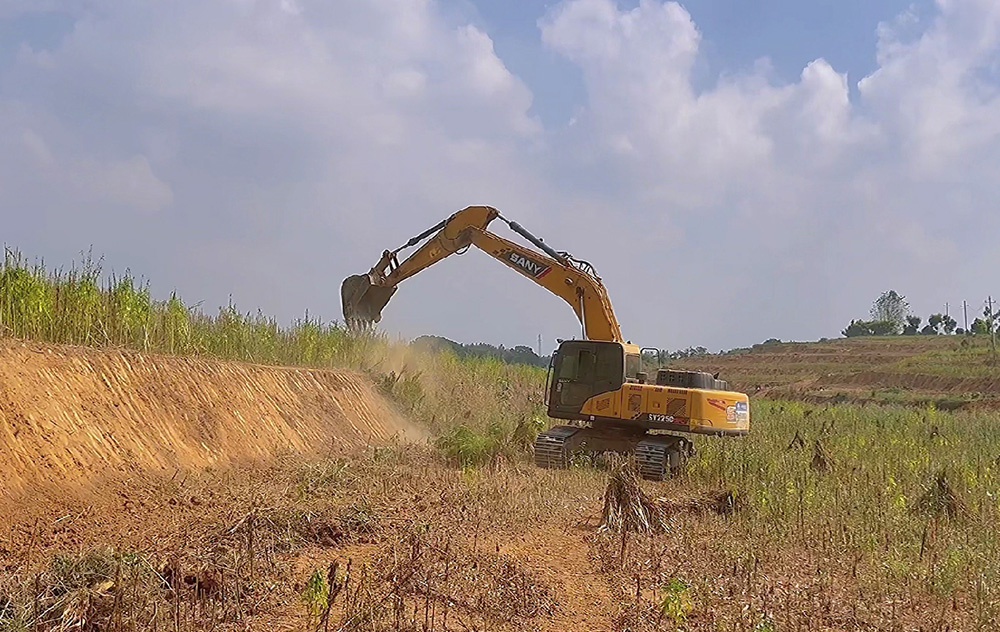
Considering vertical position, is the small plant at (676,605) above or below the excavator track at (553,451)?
below

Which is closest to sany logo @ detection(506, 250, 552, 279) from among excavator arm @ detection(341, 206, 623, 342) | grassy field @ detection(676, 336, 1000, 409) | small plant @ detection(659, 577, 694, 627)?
excavator arm @ detection(341, 206, 623, 342)

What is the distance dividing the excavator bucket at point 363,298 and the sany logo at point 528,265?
2.41 meters

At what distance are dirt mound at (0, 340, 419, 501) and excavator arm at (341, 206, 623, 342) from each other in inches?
79.4

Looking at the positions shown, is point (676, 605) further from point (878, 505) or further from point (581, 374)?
point (581, 374)

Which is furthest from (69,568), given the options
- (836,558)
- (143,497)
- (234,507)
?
(836,558)

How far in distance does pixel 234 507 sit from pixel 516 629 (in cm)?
329

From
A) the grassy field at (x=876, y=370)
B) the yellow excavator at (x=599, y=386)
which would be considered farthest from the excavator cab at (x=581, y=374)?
the grassy field at (x=876, y=370)

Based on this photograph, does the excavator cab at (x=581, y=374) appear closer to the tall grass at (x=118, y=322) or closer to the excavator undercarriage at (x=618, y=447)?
→ the excavator undercarriage at (x=618, y=447)

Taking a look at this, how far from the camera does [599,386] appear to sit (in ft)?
42.1

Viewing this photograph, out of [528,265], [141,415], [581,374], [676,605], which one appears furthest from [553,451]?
[676,605]

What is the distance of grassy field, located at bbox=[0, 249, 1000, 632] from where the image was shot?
15.8ft

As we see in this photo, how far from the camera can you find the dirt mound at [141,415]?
7.35m

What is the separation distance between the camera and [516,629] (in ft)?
16.1

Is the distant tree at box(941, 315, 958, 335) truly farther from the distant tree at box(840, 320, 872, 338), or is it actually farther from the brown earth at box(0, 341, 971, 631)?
the brown earth at box(0, 341, 971, 631)
